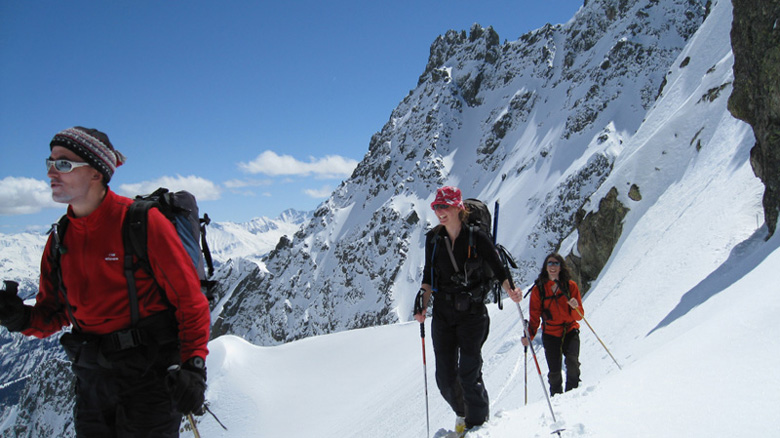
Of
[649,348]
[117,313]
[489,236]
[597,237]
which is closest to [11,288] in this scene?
[117,313]

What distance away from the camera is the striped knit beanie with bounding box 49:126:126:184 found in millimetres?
2590

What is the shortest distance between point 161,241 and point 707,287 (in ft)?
27.1

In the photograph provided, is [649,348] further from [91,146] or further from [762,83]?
[762,83]

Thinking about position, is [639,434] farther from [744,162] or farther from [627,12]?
[627,12]

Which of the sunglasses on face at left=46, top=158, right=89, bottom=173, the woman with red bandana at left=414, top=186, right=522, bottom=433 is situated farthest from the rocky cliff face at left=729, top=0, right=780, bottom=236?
the sunglasses on face at left=46, top=158, right=89, bottom=173

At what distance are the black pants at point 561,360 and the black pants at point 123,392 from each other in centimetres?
534

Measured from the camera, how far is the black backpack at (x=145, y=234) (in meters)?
2.58

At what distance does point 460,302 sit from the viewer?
4.40 m

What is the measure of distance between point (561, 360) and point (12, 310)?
6.34 metres

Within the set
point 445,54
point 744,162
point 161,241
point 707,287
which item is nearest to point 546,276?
point 707,287

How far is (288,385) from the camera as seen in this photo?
744 inches

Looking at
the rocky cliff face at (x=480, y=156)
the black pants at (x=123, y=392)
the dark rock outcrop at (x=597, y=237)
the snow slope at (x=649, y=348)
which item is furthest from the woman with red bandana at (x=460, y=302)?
the rocky cliff face at (x=480, y=156)

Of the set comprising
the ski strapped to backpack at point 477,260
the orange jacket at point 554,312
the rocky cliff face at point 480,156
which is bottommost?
the orange jacket at point 554,312

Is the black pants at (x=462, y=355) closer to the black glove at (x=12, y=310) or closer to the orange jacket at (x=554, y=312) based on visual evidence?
the orange jacket at (x=554, y=312)
